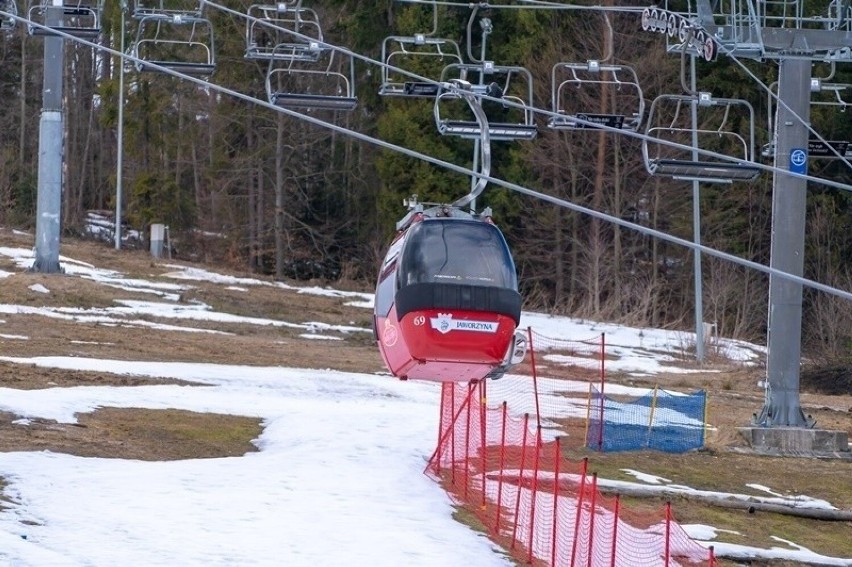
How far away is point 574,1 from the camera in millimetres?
54250

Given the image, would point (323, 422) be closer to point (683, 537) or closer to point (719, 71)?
point (683, 537)

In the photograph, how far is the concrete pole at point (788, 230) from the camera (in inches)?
837

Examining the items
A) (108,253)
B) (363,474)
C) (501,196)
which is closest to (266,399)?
(363,474)

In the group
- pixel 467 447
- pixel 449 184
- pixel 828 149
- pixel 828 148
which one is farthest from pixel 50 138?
pixel 467 447

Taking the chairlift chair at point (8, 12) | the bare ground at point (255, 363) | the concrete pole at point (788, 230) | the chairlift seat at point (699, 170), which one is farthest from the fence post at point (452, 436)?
the chairlift chair at point (8, 12)

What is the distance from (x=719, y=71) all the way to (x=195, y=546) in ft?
143

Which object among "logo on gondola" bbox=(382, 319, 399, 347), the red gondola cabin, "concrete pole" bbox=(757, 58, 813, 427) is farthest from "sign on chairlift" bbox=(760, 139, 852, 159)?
"logo on gondola" bbox=(382, 319, 399, 347)

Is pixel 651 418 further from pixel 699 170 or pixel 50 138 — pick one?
pixel 50 138

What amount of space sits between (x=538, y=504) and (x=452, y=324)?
259 cm

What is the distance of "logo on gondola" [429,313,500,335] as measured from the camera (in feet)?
48.9

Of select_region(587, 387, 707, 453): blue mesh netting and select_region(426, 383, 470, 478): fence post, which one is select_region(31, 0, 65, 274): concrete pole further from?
select_region(426, 383, 470, 478): fence post

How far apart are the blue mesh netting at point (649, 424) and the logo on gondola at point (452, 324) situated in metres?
6.96

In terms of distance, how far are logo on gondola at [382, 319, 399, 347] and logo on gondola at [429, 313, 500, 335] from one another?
0.74 metres

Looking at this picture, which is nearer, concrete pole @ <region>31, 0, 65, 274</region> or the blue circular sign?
the blue circular sign
